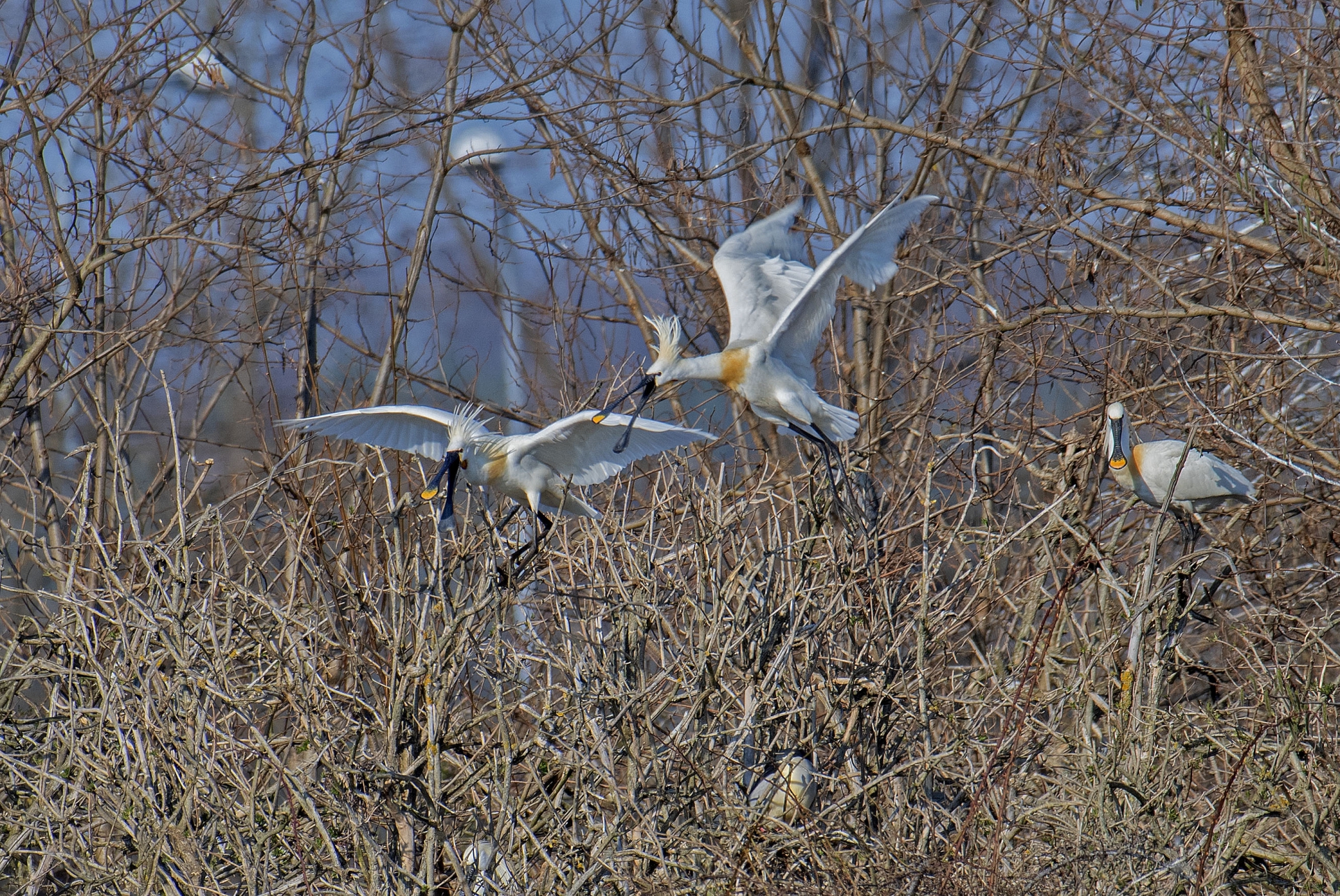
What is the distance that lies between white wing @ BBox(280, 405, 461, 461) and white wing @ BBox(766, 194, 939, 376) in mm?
1415

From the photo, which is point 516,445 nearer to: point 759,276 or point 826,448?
point 826,448

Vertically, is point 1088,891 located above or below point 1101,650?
below

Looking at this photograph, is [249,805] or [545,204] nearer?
[249,805]

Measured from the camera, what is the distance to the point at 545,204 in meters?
8.70

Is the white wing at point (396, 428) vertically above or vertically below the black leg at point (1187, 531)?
above

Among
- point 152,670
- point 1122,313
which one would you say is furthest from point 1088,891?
point 1122,313

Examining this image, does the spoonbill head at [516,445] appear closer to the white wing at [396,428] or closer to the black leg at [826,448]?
the white wing at [396,428]

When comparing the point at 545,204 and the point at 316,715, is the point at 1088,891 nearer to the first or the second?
the point at 316,715

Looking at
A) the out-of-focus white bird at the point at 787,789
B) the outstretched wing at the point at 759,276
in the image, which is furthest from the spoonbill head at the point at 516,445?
the out-of-focus white bird at the point at 787,789

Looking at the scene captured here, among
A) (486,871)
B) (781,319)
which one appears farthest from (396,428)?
(486,871)

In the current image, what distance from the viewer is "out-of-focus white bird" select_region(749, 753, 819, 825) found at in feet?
12.1

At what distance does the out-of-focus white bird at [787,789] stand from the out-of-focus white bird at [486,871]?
67 cm

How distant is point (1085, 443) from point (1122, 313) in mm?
718

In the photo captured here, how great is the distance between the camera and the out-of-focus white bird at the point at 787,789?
3694 millimetres
